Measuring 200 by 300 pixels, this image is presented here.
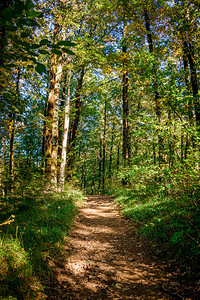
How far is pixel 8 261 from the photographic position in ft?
7.52

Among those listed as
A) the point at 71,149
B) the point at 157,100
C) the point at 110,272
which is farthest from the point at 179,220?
the point at 71,149

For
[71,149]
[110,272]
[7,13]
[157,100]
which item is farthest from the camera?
[71,149]

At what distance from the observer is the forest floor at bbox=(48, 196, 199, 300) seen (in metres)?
2.53

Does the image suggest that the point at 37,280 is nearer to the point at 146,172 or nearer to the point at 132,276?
the point at 132,276

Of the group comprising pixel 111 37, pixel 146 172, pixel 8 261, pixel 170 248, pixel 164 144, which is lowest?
pixel 170 248

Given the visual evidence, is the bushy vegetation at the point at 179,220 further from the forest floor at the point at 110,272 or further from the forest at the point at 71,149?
the forest floor at the point at 110,272

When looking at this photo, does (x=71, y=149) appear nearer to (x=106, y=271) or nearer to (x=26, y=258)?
(x=106, y=271)

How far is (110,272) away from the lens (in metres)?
3.14

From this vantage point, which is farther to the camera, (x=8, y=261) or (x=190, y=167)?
(x=190, y=167)

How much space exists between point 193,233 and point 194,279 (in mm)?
688

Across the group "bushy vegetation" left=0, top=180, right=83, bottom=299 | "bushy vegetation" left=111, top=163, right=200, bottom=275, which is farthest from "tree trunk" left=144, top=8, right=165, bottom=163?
"bushy vegetation" left=0, top=180, right=83, bottom=299

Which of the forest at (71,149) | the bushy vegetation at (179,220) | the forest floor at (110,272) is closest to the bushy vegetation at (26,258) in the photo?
the forest at (71,149)

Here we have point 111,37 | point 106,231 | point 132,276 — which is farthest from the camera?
point 111,37

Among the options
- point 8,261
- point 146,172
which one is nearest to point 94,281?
point 8,261
